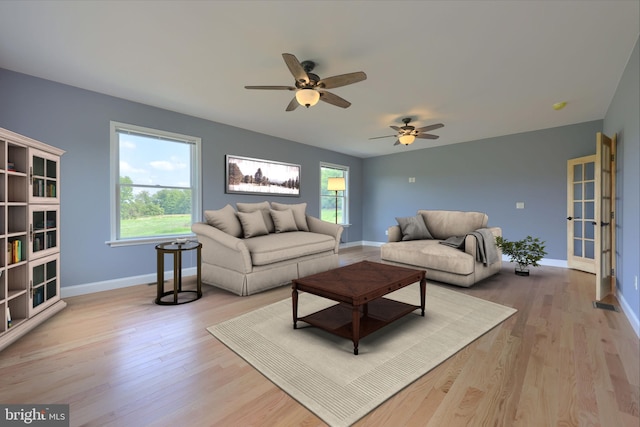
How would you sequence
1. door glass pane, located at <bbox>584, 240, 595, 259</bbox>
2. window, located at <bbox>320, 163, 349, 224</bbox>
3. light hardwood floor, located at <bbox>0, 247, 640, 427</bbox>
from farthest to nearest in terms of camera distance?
window, located at <bbox>320, 163, 349, 224</bbox> < door glass pane, located at <bbox>584, 240, 595, 259</bbox> < light hardwood floor, located at <bbox>0, 247, 640, 427</bbox>

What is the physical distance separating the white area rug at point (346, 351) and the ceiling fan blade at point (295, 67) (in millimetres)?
2183

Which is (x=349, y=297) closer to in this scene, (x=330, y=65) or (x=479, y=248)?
→ (x=330, y=65)

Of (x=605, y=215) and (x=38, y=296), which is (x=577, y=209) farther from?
(x=38, y=296)

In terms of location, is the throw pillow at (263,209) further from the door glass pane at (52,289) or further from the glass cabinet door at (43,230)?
the door glass pane at (52,289)

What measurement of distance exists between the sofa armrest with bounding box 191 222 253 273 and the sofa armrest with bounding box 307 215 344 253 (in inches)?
63.6

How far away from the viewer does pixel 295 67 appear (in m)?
2.36

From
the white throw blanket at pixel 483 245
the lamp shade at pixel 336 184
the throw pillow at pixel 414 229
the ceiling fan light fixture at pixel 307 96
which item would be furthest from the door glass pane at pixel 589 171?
the ceiling fan light fixture at pixel 307 96

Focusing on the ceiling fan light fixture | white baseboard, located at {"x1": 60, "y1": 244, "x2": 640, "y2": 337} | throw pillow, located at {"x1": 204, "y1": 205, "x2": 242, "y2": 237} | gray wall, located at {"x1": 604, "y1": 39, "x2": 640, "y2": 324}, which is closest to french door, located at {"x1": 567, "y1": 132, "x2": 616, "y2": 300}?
gray wall, located at {"x1": 604, "y1": 39, "x2": 640, "y2": 324}

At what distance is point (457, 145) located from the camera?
6.20 meters

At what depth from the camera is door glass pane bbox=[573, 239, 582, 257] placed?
4672 millimetres

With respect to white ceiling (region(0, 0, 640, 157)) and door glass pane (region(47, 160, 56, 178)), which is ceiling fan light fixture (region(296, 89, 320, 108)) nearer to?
white ceiling (region(0, 0, 640, 157))

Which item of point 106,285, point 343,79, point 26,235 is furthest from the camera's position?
point 106,285

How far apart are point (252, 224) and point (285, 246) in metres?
0.65

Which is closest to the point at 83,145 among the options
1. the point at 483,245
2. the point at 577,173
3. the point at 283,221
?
the point at 283,221
